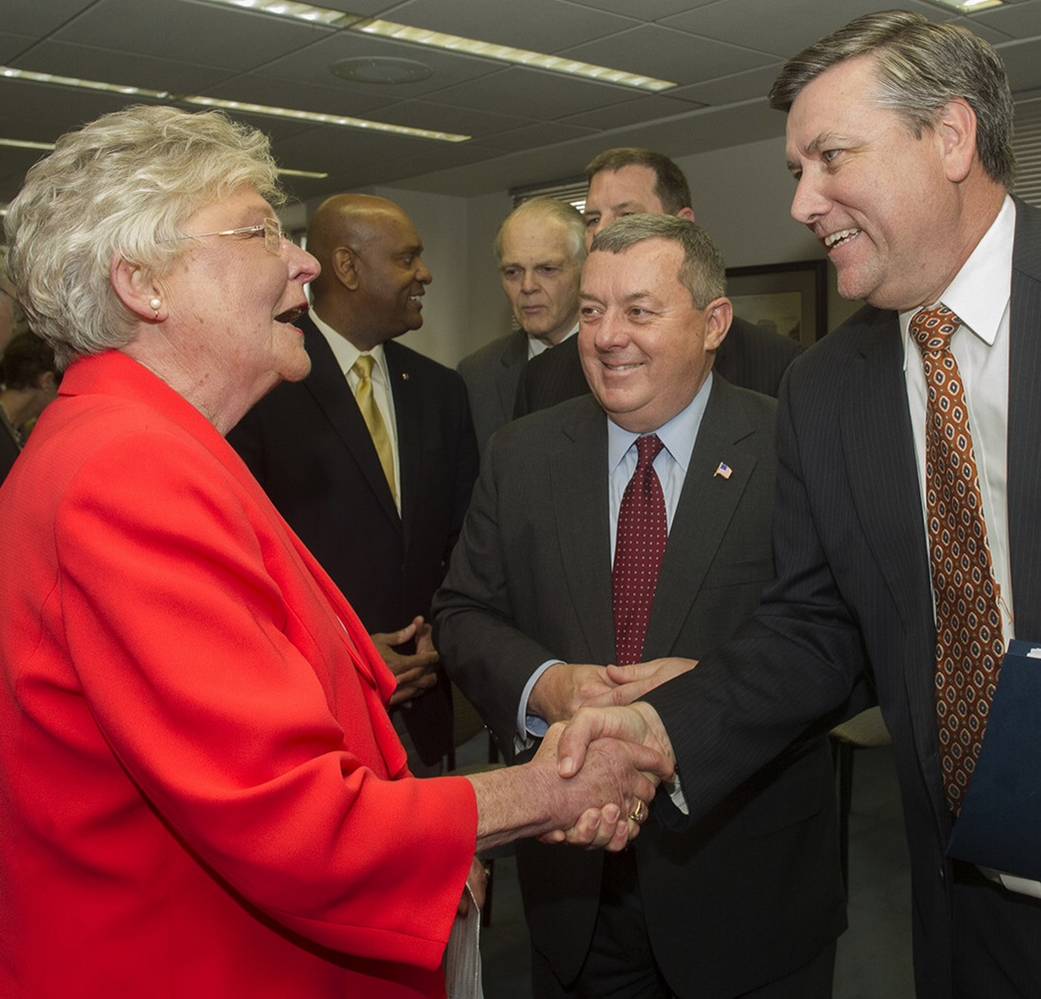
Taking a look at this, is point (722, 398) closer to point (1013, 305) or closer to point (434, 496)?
point (1013, 305)

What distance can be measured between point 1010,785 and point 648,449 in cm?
97

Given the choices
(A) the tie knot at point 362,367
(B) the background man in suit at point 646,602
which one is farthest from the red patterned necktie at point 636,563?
(A) the tie knot at point 362,367

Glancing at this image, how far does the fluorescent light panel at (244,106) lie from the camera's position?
6.42 metres

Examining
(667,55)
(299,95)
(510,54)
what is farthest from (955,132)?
(299,95)

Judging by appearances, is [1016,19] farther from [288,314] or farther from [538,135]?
[288,314]

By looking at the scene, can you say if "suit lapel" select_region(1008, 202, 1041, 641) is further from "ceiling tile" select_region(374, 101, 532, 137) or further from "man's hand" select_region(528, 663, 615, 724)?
"ceiling tile" select_region(374, 101, 532, 137)

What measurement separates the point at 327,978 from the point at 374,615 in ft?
5.52

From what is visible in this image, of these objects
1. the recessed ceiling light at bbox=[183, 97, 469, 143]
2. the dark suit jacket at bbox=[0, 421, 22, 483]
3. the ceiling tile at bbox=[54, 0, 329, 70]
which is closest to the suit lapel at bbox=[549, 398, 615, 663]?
the dark suit jacket at bbox=[0, 421, 22, 483]

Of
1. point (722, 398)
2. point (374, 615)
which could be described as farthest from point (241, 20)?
point (722, 398)

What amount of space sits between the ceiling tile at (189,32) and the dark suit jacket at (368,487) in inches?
118

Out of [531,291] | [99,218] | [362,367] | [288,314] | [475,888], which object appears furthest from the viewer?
[531,291]

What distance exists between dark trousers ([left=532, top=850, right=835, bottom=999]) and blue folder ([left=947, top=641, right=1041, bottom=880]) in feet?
2.19

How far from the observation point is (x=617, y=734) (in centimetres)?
179

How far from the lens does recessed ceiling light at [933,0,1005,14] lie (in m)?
4.97
